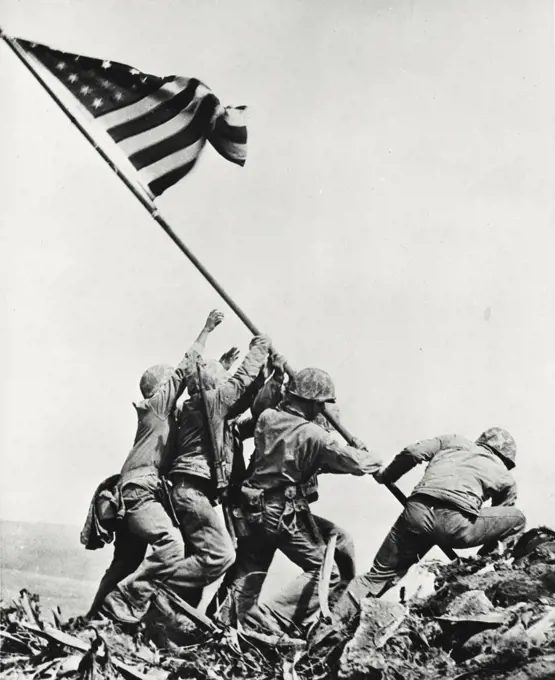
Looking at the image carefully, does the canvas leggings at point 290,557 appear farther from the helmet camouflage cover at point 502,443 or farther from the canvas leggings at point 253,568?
the helmet camouflage cover at point 502,443

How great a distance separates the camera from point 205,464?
9938 mm

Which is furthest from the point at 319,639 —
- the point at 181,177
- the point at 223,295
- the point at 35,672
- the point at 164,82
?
the point at 164,82

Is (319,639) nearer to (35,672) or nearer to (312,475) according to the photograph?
(312,475)

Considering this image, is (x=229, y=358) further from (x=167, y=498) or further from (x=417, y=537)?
(x=417, y=537)

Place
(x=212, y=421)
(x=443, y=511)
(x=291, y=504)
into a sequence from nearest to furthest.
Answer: (x=443, y=511), (x=291, y=504), (x=212, y=421)

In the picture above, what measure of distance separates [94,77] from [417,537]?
535 centimetres

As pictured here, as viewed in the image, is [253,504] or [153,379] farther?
[153,379]

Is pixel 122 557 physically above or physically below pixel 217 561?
below

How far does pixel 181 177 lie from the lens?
10508mm

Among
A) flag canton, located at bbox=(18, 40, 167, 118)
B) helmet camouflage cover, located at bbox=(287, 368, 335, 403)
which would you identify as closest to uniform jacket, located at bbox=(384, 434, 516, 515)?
helmet camouflage cover, located at bbox=(287, 368, 335, 403)

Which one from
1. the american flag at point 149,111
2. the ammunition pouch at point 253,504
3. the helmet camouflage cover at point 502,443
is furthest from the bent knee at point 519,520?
the american flag at point 149,111

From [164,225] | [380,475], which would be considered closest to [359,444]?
[380,475]

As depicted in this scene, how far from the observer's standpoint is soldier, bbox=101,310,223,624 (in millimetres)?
9469

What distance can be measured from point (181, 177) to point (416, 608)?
4782mm
